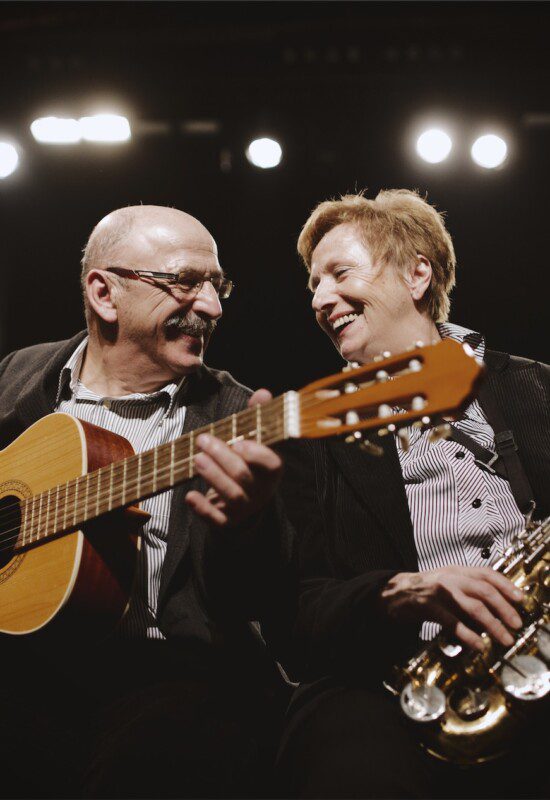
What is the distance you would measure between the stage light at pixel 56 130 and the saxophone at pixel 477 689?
3125 millimetres

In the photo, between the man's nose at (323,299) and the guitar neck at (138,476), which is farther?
the man's nose at (323,299)

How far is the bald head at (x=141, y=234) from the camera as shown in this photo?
9.27ft

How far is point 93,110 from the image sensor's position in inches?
138

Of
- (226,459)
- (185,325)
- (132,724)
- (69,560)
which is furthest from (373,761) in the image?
(185,325)

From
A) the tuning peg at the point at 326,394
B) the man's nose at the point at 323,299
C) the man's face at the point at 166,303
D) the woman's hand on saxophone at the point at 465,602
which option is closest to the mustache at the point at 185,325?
the man's face at the point at 166,303

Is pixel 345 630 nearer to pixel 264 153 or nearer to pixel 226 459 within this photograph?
pixel 226 459

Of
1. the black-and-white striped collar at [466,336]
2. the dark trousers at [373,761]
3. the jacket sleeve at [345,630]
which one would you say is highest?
the black-and-white striped collar at [466,336]

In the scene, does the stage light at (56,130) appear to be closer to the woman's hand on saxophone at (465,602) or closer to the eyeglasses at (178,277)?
the eyeglasses at (178,277)

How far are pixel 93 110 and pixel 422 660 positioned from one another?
3.04 meters

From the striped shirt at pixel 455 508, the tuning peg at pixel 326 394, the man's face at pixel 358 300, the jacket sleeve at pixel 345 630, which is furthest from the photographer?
the man's face at pixel 358 300

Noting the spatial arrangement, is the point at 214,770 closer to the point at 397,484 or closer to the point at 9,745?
the point at 9,745

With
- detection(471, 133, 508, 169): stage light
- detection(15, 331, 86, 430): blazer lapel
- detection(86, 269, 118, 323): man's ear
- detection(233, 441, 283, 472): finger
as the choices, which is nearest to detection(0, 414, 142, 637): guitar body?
detection(15, 331, 86, 430): blazer lapel

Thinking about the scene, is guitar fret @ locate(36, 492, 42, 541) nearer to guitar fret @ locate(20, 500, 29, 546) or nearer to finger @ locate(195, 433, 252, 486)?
guitar fret @ locate(20, 500, 29, 546)

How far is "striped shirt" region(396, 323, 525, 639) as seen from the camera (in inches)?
85.4
